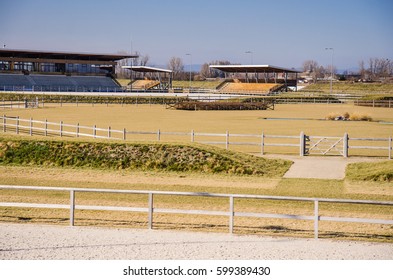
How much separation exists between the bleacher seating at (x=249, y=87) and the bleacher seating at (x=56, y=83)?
23.0 metres

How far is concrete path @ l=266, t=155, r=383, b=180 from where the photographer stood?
87.4ft

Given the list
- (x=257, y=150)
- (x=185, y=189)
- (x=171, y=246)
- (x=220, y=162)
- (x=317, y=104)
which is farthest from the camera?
(x=317, y=104)

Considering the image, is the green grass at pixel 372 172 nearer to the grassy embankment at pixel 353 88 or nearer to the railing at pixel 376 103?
the railing at pixel 376 103

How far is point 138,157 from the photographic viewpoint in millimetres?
29453

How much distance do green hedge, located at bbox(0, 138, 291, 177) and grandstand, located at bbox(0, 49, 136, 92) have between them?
85.4m

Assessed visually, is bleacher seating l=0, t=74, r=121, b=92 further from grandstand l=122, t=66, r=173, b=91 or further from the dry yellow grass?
the dry yellow grass

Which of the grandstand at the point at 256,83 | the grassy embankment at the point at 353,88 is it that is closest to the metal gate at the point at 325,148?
the grandstand at the point at 256,83

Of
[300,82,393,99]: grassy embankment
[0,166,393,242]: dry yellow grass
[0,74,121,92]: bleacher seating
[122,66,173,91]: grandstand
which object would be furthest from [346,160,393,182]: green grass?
[122,66,173,91]: grandstand

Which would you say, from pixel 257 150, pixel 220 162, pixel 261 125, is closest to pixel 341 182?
pixel 220 162

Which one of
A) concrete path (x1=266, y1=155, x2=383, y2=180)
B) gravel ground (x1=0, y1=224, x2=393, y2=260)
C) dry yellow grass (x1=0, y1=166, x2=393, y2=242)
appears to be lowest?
dry yellow grass (x1=0, y1=166, x2=393, y2=242)

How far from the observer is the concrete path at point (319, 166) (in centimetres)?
2664

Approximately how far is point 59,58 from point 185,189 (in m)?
112

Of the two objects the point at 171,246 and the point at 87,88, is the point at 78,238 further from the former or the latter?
the point at 87,88

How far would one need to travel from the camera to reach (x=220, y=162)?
92.6 ft
